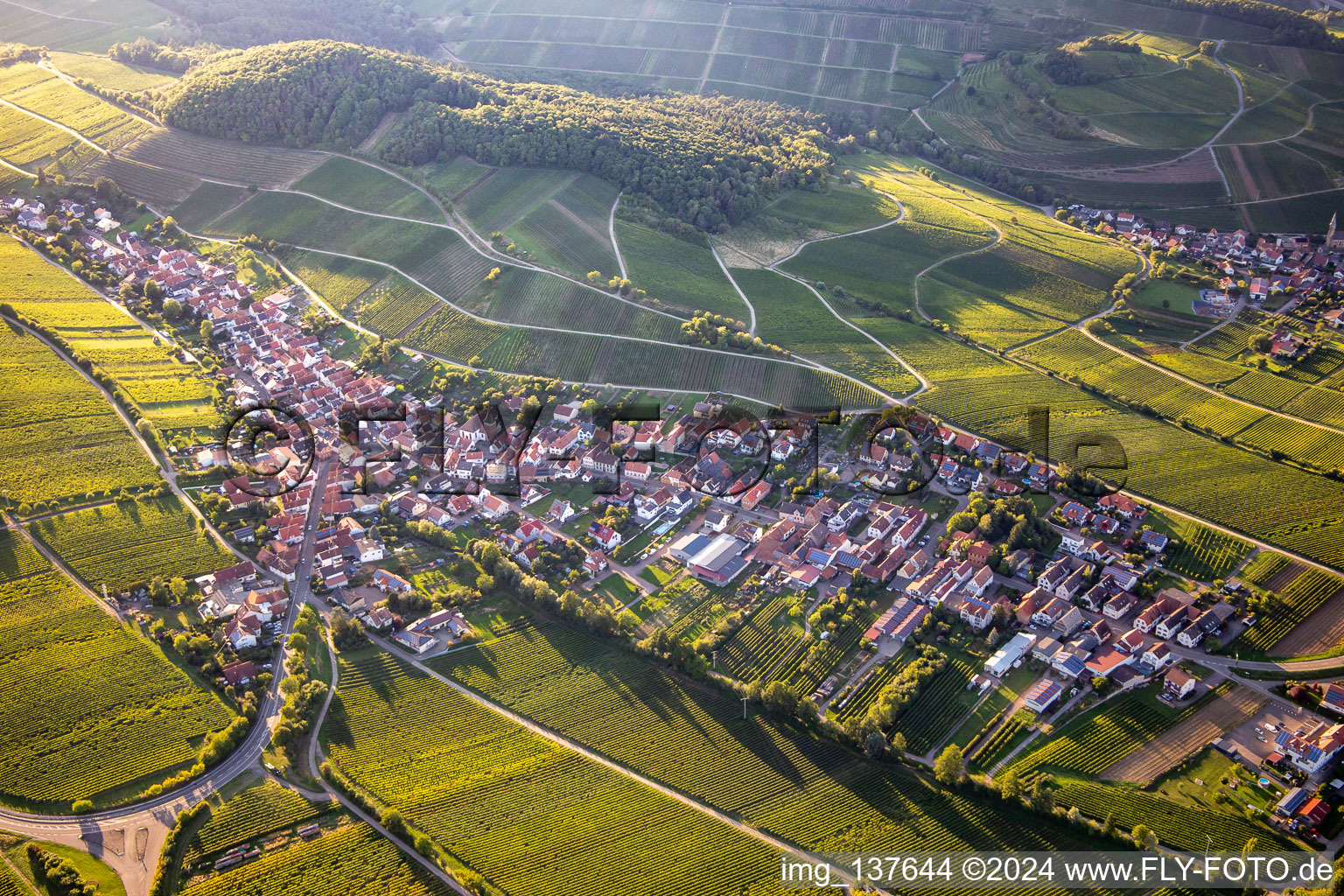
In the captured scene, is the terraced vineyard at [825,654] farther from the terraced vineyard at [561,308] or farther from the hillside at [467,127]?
the hillside at [467,127]

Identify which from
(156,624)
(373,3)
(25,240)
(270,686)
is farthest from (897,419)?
(373,3)

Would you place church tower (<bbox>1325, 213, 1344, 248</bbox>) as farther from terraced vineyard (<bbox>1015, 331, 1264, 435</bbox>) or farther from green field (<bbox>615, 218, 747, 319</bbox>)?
green field (<bbox>615, 218, 747, 319</bbox>)

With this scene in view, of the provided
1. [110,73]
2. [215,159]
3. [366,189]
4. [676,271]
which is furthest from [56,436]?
[110,73]

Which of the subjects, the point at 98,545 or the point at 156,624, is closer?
the point at 156,624

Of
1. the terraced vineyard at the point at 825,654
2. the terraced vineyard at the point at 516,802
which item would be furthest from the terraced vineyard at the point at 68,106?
the terraced vineyard at the point at 825,654

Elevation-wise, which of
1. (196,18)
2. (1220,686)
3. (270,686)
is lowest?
(270,686)

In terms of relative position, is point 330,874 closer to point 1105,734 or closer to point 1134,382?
point 1105,734

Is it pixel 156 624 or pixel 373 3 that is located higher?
pixel 373 3

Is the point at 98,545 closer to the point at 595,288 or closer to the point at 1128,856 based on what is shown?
the point at 595,288
